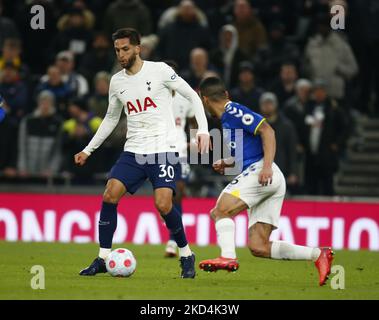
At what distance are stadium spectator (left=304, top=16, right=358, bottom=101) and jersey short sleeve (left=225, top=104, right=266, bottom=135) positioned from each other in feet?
30.0

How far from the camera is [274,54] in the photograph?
67.9ft

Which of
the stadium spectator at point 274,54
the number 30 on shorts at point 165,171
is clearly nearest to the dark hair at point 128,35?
the number 30 on shorts at point 165,171

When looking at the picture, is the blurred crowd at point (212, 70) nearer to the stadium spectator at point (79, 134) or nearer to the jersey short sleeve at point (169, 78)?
the stadium spectator at point (79, 134)

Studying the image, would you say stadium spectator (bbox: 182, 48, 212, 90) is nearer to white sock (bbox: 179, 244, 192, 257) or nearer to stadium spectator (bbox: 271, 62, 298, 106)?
stadium spectator (bbox: 271, 62, 298, 106)

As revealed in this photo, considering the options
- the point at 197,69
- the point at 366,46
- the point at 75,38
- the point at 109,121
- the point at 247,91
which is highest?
the point at 75,38

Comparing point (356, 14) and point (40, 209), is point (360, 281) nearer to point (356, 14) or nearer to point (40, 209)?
point (40, 209)

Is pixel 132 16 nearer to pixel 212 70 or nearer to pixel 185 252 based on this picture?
pixel 212 70

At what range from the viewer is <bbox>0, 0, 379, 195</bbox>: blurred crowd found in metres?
19.3

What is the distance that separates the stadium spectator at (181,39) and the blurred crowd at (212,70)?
2 centimetres

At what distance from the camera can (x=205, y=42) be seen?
20484mm

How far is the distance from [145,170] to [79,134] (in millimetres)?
7868

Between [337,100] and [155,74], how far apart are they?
29.8ft

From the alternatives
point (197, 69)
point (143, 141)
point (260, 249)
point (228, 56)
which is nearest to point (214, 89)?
point (143, 141)
